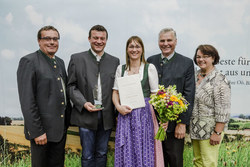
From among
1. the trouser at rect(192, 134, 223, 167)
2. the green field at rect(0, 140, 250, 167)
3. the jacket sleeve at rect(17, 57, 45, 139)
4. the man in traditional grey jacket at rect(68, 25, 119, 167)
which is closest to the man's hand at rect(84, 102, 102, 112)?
the man in traditional grey jacket at rect(68, 25, 119, 167)

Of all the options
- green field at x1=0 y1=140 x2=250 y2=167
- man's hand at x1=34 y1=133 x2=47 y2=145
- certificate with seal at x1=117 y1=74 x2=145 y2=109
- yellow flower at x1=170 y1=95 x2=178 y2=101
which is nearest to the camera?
yellow flower at x1=170 y1=95 x2=178 y2=101

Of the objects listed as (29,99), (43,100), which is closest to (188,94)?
(43,100)

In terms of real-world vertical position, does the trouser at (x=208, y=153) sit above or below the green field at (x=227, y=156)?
above

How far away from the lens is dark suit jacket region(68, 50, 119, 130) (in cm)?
251

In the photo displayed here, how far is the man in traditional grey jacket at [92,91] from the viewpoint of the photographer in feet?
8.23

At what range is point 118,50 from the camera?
3404 millimetres

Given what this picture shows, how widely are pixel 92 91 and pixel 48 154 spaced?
3.40 feet

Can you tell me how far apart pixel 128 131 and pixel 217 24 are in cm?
244

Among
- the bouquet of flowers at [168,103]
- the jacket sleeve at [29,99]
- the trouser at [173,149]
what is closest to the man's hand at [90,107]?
the jacket sleeve at [29,99]

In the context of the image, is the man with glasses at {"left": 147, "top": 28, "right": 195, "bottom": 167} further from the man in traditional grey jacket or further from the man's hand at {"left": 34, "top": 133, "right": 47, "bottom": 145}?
the man's hand at {"left": 34, "top": 133, "right": 47, "bottom": 145}

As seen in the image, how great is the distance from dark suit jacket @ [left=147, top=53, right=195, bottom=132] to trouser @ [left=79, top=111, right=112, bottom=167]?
3.02 feet

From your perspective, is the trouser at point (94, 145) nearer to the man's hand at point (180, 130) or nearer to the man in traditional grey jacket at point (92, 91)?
the man in traditional grey jacket at point (92, 91)

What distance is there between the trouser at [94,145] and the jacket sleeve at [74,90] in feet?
0.97

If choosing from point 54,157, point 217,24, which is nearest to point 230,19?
point 217,24
